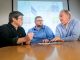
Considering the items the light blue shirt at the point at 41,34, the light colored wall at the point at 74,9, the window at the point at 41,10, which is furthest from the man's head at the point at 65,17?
the light colored wall at the point at 74,9

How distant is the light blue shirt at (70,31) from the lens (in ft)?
9.26

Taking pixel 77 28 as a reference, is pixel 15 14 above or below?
above

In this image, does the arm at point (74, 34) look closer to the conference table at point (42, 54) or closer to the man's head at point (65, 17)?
the man's head at point (65, 17)

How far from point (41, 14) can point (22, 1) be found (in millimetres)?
493

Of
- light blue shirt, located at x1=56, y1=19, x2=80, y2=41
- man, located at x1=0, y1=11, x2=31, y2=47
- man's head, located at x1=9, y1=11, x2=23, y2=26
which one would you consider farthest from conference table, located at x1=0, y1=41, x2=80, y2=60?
light blue shirt, located at x1=56, y1=19, x2=80, y2=41

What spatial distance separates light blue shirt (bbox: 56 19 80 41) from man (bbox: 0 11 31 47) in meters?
0.68

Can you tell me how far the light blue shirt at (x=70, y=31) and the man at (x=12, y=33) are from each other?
68cm

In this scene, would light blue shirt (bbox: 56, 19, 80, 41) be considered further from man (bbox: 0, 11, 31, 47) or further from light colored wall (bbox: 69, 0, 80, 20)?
light colored wall (bbox: 69, 0, 80, 20)

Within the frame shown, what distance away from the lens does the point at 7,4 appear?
3701 mm

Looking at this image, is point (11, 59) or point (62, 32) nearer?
point (11, 59)

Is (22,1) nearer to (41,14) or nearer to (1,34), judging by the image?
(41,14)

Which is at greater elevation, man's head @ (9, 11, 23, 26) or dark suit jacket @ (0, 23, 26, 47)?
man's head @ (9, 11, 23, 26)

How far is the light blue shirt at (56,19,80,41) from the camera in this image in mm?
2822

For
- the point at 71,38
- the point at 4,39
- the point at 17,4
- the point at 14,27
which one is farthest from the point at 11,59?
the point at 17,4
